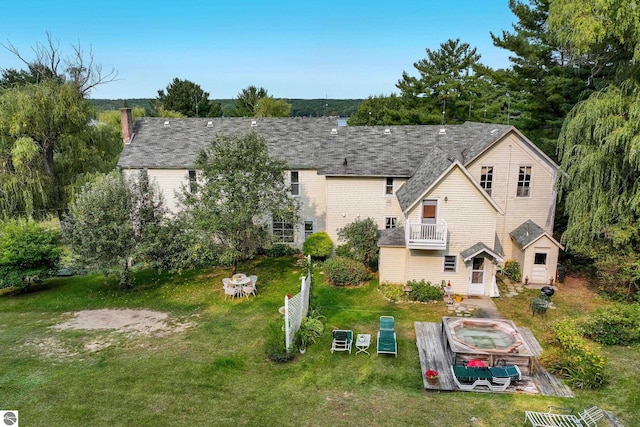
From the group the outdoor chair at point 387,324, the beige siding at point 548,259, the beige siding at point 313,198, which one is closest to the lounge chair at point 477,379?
the outdoor chair at point 387,324

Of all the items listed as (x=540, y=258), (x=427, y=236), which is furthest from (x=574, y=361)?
→ (x=540, y=258)


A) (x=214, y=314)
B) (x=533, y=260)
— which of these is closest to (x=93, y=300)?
(x=214, y=314)

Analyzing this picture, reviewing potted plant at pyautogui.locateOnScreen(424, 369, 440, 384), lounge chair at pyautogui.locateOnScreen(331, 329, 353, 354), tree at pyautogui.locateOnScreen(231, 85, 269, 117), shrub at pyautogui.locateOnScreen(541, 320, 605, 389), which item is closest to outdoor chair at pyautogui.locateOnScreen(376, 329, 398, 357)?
lounge chair at pyautogui.locateOnScreen(331, 329, 353, 354)

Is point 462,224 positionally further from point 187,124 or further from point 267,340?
point 187,124

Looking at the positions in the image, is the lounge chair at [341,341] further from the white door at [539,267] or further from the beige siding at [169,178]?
the beige siding at [169,178]

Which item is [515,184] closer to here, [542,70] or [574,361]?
[542,70]

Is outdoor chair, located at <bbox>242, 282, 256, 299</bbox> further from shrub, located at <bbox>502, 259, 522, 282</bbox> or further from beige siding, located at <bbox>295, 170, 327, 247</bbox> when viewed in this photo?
shrub, located at <bbox>502, 259, 522, 282</bbox>
